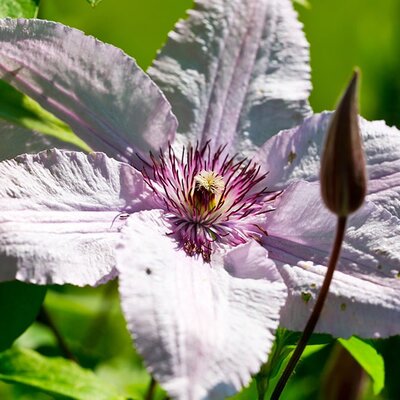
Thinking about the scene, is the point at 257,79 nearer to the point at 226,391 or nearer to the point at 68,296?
the point at 226,391

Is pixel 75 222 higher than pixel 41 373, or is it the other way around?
pixel 75 222

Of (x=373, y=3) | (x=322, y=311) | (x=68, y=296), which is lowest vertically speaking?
(x=68, y=296)

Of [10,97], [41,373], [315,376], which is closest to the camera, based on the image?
[10,97]

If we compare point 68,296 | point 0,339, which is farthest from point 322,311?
point 68,296

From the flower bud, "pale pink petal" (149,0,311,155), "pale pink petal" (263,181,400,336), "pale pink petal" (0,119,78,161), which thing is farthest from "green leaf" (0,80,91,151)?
the flower bud

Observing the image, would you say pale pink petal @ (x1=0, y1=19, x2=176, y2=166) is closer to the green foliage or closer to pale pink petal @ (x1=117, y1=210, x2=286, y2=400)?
pale pink petal @ (x1=117, y1=210, x2=286, y2=400)

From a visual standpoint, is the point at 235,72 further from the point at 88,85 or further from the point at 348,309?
the point at 348,309
